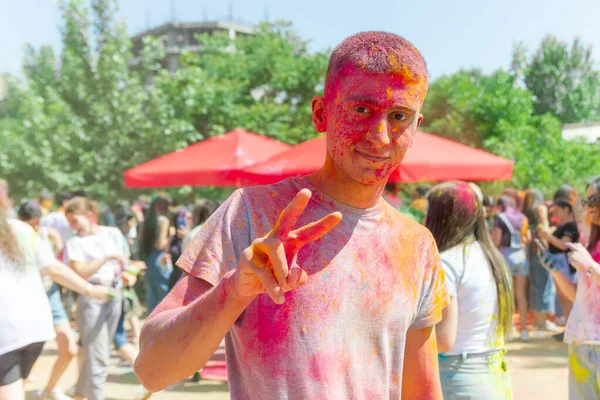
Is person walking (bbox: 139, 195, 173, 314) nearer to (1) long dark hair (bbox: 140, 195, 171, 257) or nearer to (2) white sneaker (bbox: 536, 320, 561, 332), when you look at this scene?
(1) long dark hair (bbox: 140, 195, 171, 257)

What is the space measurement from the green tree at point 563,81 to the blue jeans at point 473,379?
26.4 meters

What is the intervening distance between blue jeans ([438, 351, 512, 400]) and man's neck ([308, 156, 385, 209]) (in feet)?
6.19

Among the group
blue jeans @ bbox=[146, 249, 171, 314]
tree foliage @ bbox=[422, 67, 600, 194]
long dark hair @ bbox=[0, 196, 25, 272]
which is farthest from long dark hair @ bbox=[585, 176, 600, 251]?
tree foliage @ bbox=[422, 67, 600, 194]

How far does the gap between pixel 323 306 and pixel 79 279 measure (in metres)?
3.44

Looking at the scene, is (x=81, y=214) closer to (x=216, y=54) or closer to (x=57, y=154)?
(x=57, y=154)

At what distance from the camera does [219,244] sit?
1381mm

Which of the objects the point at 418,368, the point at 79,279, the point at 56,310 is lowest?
the point at 56,310

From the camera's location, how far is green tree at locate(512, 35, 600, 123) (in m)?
27.8

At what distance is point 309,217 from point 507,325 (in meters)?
2.25

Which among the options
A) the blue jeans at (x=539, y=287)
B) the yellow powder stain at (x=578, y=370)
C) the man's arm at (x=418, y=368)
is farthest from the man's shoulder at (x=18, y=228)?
the blue jeans at (x=539, y=287)

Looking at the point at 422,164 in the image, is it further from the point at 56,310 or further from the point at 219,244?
the point at 219,244

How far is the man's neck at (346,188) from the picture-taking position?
1.56m

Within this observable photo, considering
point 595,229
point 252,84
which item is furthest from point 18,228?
point 252,84

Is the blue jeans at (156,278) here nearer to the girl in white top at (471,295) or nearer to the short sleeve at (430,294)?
the girl in white top at (471,295)
